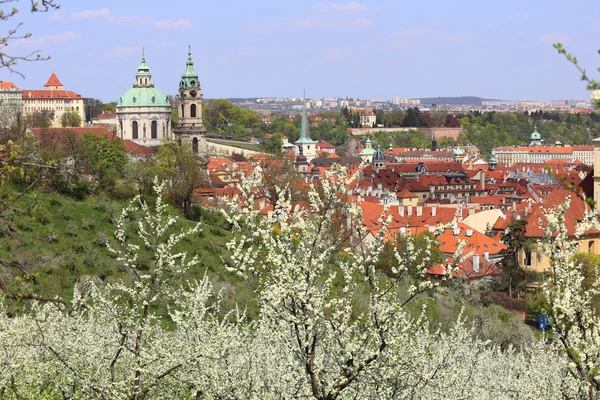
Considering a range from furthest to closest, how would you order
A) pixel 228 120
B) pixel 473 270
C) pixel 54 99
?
pixel 228 120 < pixel 54 99 < pixel 473 270

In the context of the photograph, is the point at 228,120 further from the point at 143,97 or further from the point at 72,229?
the point at 72,229

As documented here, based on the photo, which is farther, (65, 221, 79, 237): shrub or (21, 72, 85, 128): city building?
(21, 72, 85, 128): city building

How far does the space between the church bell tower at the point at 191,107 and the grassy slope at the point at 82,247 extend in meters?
34.6

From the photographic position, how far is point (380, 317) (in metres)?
8.43

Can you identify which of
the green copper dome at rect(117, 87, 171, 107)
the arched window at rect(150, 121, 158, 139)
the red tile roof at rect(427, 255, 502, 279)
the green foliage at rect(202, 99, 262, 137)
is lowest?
the red tile roof at rect(427, 255, 502, 279)

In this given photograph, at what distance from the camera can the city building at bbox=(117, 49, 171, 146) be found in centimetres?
6612

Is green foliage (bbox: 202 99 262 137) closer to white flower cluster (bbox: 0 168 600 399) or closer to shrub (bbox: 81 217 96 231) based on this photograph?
shrub (bbox: 81 217 96 231)

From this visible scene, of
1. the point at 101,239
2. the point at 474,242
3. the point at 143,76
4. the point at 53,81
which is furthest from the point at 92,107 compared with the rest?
the point at 101,239

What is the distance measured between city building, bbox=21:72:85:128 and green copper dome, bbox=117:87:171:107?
115ft

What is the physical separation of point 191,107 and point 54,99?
40.2 m

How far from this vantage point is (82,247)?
88.2 ft

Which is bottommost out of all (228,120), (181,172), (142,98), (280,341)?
(228,120)

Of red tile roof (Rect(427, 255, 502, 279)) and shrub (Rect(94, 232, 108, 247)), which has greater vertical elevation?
shrub (Rect(94, 232, 108, 247))

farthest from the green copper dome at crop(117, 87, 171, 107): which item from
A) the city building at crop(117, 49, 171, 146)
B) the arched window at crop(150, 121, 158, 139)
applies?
the arched window at crop(150, 121, 158, 139)
